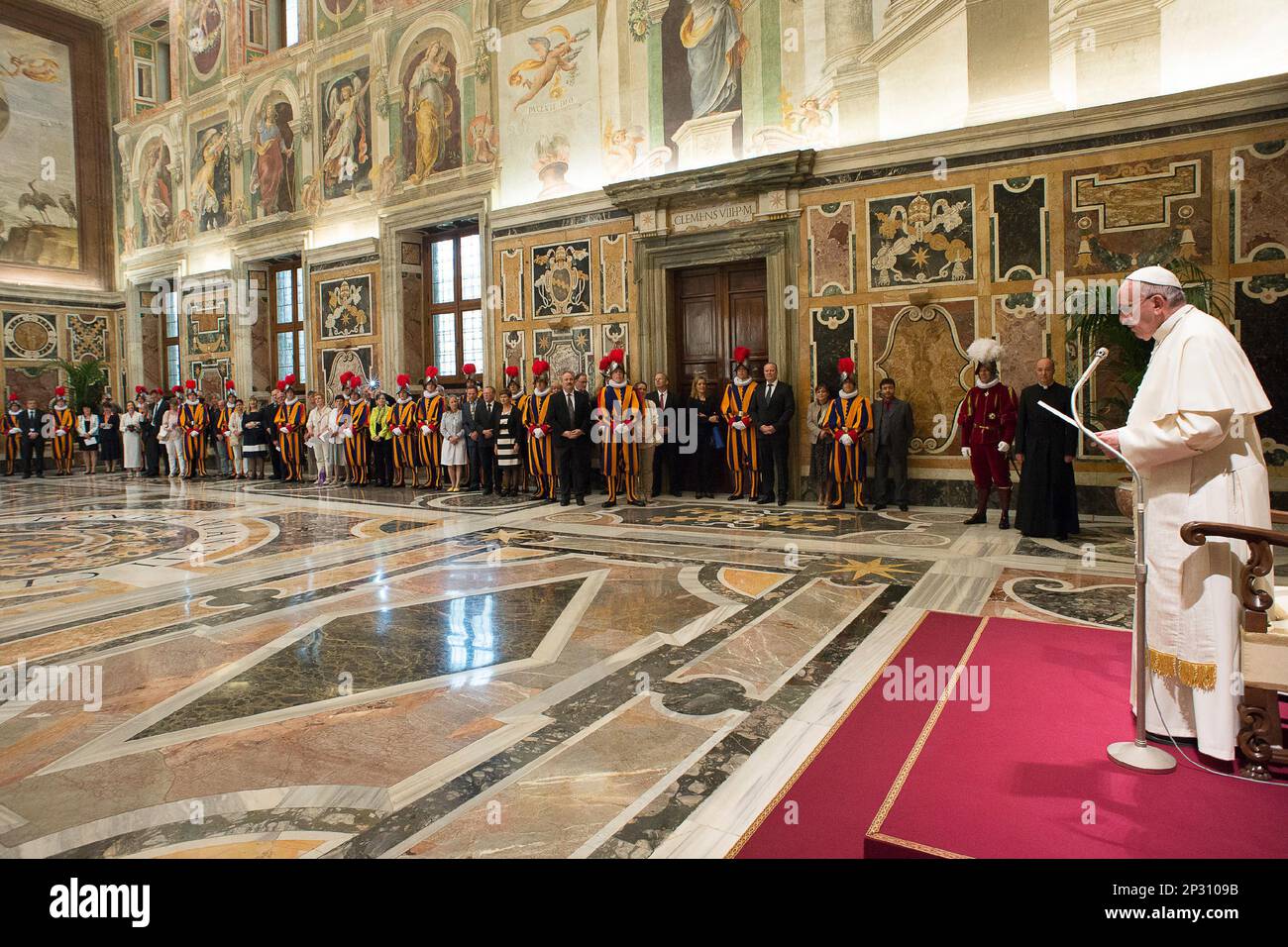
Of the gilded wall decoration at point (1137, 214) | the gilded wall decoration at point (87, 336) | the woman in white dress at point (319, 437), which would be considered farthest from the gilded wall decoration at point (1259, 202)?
the gilded wall decoration at point (87, 336)

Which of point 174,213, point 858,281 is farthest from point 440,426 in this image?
point 174,213

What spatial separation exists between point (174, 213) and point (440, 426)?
38.3 ft

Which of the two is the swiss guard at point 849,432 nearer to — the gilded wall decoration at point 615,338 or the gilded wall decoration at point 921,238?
the gilded wall decoration at point 921,238

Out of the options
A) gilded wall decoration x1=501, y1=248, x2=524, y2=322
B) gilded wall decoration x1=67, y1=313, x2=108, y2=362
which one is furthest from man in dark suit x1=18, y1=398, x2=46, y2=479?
gilded wall decoration x1=501, y1=248, x2=524, y2=322

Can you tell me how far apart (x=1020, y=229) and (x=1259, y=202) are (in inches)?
88.0

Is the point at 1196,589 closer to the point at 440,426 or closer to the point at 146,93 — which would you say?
the point at 440,426

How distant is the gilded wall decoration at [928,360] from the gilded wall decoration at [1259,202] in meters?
2.65

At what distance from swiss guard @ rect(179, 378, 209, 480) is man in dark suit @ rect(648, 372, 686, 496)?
1089 centimetres

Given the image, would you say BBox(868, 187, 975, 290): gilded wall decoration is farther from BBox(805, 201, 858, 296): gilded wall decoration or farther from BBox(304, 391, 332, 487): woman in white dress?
BBox(304, 391, 332, 487): woman in white dress

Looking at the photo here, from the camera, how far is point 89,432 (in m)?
18.6

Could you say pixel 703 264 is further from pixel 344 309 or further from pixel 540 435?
pixel 344 309
